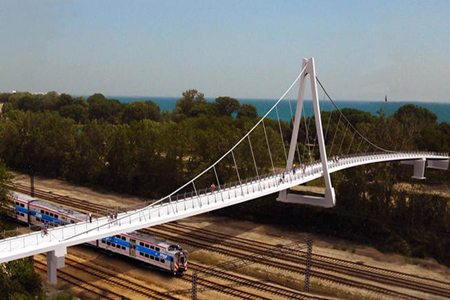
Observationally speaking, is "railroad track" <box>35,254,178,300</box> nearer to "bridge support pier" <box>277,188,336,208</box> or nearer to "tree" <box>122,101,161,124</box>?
"bridge support pier" <box>277,188,336,208</box>

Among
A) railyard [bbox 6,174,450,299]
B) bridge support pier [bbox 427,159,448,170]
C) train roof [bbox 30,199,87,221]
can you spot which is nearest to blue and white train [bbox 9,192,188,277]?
train roof [bbox 30,199,87,221]

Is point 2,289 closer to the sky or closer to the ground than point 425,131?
closer to the ground

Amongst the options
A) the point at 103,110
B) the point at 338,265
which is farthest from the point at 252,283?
the point at 103,110

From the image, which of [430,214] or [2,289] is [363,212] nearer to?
[430,214]

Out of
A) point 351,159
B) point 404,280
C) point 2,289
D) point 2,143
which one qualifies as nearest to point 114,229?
point 2,289

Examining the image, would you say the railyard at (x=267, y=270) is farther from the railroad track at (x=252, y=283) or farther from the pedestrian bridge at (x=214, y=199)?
the pedestrian bridge at (x=214, y=199)

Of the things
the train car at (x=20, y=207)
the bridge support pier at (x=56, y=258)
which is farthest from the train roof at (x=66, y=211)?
the bridge support pier at (x=56, y=258)

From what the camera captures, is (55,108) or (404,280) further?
(55,108)

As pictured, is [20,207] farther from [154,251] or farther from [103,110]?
[103,110]
